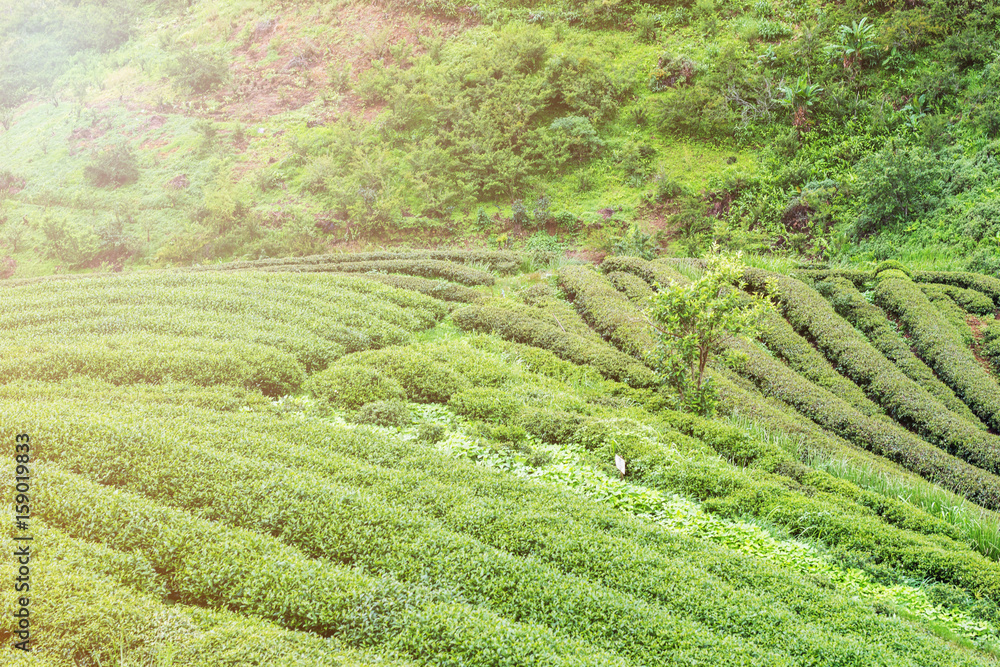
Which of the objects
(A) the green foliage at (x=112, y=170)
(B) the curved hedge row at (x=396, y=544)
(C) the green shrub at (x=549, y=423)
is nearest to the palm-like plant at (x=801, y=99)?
(C) the green shrub at (x=549, y=423)

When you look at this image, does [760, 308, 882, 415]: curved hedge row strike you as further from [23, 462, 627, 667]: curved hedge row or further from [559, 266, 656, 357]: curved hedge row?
[23, 462, 627, 667]: curved hedge row

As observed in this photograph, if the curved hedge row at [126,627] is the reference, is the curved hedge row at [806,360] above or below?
below

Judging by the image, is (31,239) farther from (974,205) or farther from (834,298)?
(974,205)

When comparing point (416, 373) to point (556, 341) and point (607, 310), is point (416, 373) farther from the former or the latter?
point (607, 310)

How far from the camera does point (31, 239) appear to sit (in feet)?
88.9

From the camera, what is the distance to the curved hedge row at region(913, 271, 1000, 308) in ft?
46.7

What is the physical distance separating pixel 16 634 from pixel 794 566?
770 centimetres

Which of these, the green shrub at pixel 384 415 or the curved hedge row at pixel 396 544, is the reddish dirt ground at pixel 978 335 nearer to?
the curved hedge row at pixel 396 544

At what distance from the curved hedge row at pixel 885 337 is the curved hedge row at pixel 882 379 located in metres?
0.33

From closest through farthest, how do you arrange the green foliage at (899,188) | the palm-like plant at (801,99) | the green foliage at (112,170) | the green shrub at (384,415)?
the green shrub at (384,415) < the green foliage at (899,188) < the palm-like plant at (801,99) < the green foliage at (112,170)

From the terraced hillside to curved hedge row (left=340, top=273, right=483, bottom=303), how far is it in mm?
1878

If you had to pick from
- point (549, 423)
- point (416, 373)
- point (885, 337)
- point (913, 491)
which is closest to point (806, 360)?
point (885, 337)

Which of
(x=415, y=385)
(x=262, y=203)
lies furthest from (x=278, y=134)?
(x=415, y=385)

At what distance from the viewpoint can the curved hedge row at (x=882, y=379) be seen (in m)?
10.1
